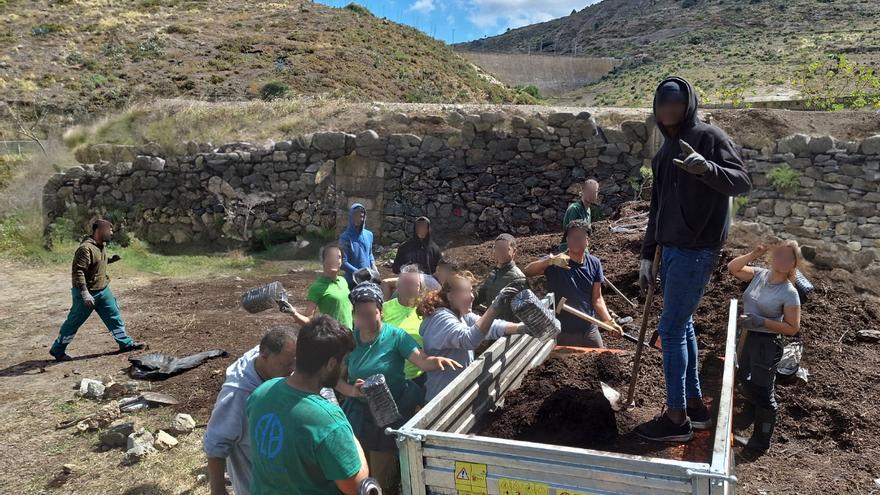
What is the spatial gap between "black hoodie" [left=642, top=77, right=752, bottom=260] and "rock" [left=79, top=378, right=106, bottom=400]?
568 centimetres

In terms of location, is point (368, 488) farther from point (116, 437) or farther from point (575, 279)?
point (116, 437)

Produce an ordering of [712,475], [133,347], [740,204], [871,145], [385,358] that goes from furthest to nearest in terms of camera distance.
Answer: [740,204] < [871,145] < [133,347] < [385,358] < [712,475]

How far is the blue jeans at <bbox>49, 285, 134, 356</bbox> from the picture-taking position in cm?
755

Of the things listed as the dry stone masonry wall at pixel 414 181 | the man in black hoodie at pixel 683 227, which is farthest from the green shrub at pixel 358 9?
the man in black hoodie at pixel 683 227

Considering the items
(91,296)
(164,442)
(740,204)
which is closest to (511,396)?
(164,442)

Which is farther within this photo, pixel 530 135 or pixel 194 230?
pixel 194 230

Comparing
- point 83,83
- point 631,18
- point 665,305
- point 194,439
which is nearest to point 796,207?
point 665,305

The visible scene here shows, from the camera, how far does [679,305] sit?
10.8ft

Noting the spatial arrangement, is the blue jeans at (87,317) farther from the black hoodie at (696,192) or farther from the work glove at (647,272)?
the black hoodie at (696,192)

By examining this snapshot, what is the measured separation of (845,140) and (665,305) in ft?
30.5

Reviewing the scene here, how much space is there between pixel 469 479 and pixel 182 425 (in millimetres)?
3865

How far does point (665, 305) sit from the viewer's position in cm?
335

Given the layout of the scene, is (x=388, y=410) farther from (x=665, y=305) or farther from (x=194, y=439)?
(x=194, y=439)

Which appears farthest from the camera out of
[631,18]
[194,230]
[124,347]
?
[631,18]
